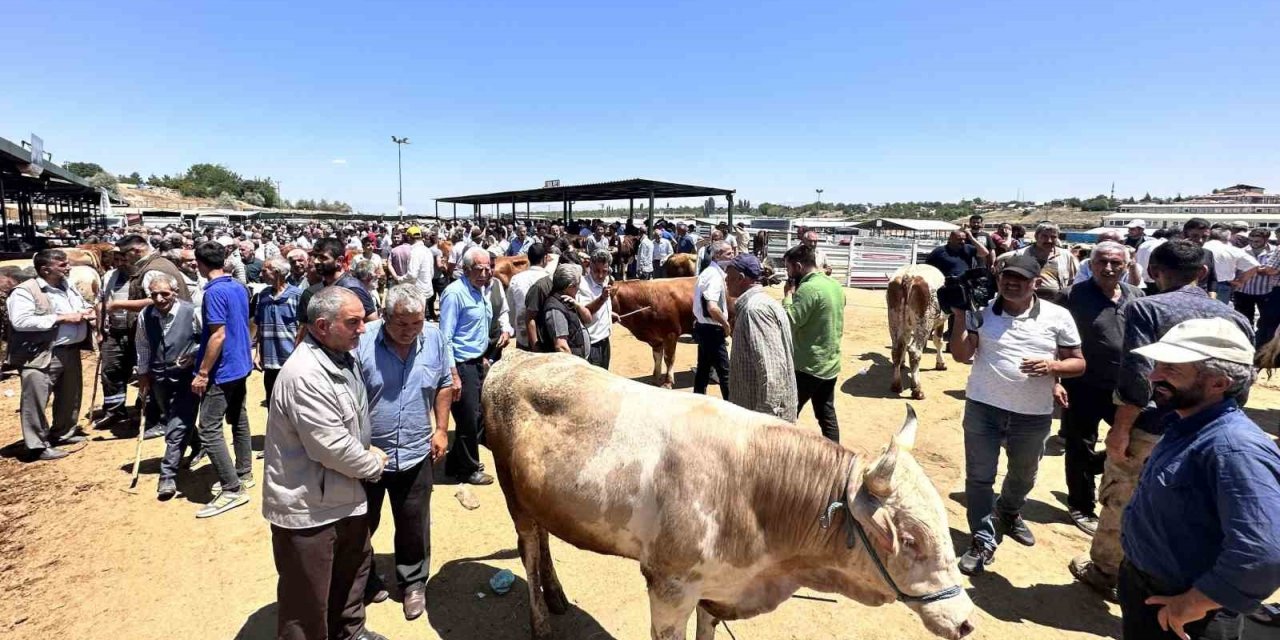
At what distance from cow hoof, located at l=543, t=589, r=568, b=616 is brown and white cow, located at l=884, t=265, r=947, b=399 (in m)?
5.84

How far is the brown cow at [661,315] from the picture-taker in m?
8.77

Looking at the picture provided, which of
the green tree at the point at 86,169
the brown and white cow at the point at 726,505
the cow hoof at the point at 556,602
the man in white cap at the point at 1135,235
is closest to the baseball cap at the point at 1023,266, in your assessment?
the brown and white cow at the point at 726,505

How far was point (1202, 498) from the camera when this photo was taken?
199 cm

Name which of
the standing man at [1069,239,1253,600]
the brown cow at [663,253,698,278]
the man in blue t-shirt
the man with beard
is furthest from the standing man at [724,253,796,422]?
the brown cow at [663,253,698,278]

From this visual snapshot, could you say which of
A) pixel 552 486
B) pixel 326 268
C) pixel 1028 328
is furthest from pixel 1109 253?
pixel 326 268

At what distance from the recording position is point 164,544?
4.30 m

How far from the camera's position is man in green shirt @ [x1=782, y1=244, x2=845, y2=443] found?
4.68 m

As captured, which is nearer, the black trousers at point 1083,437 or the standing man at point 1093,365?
the standing man at point 1093,365

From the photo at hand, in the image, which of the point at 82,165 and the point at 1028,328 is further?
the point at 82,165

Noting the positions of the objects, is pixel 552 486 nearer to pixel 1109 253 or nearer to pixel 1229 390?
pixel 1229 390

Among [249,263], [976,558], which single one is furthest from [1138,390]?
[249,263]

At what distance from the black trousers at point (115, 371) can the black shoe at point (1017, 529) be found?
881 centimetres

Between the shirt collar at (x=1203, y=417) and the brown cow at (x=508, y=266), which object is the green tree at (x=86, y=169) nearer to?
the brown cow at (x=508, y=266)

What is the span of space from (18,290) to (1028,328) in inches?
332
